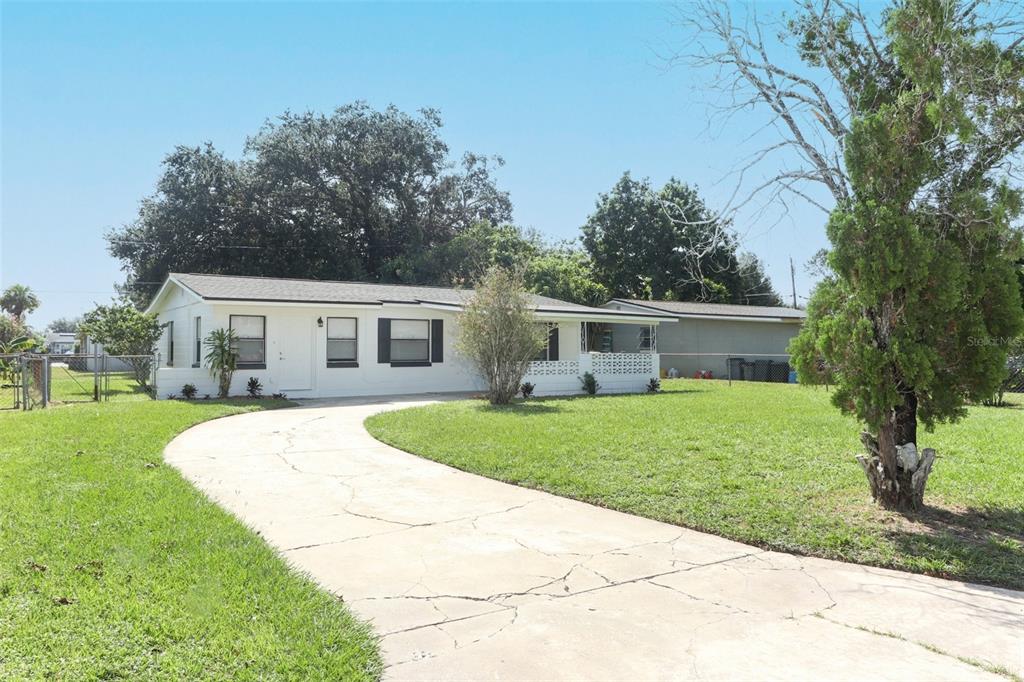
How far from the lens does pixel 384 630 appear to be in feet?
10.5

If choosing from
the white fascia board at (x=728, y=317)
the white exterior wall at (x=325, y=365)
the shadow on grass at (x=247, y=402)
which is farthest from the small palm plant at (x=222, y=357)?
the white fascia board at (x=728, y=317)

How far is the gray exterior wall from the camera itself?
84.2 feet

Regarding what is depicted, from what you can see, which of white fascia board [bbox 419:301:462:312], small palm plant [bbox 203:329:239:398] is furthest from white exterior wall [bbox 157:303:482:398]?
white fascia board [bbox 419:301:462:312]

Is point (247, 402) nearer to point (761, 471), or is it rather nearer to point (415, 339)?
point (415, 339)

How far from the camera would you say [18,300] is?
55781mm

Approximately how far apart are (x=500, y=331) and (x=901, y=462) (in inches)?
389

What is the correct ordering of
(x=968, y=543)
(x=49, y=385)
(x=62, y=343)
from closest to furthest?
(x=968, y=543)
(x=49, y=385)
(x=62, y=343)

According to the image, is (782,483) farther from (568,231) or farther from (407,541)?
(568,231)

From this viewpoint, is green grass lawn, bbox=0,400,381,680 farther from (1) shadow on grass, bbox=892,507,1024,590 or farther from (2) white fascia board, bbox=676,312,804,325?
(2) white fascia board, bbox=676,312,804,325

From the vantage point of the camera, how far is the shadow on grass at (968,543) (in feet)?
13.5

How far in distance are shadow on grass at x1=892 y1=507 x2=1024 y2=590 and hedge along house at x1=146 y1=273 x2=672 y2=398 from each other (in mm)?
11773

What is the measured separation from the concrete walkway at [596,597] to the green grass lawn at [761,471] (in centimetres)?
35

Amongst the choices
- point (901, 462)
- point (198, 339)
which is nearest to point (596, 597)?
point (901, 462)

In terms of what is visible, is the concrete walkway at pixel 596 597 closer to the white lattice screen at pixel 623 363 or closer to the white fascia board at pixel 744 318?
the white lattice screen at pixel 623 363
